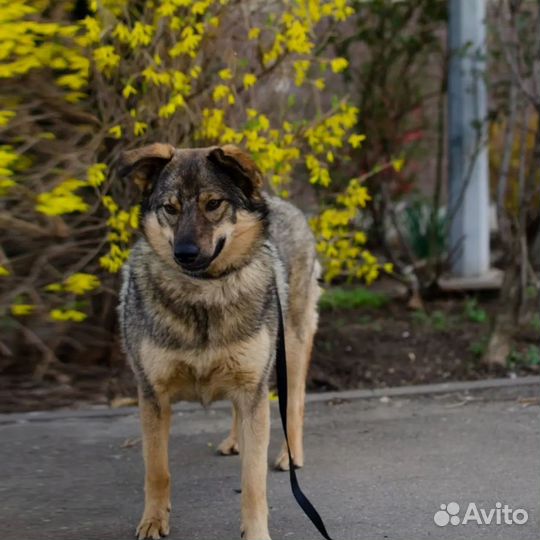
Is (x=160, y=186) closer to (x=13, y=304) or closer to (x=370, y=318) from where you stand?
(x=13, y=304)

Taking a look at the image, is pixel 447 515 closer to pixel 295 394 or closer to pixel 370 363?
pixel 295 394

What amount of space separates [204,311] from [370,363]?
10.9 feet

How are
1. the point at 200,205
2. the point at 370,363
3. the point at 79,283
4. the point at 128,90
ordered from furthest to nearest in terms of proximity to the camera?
the point at 370,363
the point at 128,90
the point at 79,283
the point at 200,205

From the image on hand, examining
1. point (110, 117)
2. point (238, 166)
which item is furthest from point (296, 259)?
point (110, 117)

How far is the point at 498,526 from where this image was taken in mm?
4949

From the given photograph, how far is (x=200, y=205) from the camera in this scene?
15.1 feet

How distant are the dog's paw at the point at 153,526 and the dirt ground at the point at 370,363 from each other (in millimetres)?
2402

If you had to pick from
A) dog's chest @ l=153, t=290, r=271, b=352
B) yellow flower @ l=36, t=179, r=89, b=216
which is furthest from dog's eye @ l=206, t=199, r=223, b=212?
yellow flower @ l=36, t=179, r=89, b=216

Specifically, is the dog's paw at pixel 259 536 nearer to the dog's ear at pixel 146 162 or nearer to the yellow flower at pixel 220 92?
the dog's ear at pixel 146 162

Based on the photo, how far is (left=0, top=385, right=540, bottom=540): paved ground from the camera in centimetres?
502

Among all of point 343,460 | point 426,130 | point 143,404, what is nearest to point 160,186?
point 143,404

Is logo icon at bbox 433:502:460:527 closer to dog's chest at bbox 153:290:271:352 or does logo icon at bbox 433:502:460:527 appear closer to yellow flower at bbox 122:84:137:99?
dog's chest at bbox 153:290:271:352

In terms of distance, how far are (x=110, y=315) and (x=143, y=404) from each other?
2935 mm

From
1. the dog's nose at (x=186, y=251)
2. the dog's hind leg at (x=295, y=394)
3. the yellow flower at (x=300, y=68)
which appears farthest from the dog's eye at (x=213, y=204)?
the yellow flower at (x=300, y=68)
